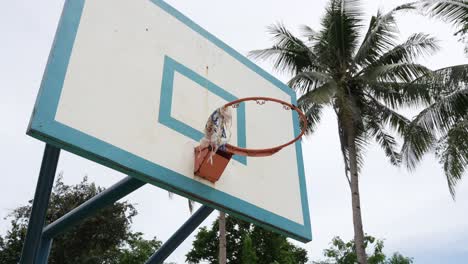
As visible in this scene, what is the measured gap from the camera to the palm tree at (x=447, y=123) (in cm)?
843

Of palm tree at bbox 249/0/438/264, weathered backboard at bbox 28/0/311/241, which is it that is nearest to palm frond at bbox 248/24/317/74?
palm tree at bbox 249/0/438/264

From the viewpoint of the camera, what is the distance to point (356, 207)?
363 inches

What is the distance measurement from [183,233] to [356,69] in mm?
7867

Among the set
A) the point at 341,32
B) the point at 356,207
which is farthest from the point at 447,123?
the point at 341,32

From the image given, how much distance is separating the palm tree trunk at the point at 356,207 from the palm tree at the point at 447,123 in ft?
3.97

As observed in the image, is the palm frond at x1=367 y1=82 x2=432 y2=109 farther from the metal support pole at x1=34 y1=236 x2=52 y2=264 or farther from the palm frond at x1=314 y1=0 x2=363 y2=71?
the metal support pole at x1=34 y1=236 x2=52 y2=264

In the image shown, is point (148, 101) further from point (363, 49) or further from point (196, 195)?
point (363, 49)

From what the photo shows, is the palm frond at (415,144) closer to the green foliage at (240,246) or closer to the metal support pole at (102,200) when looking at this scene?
the metal support pole at (102,200)

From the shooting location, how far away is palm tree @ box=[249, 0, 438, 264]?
999 cm

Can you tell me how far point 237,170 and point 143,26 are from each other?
128 centimetres

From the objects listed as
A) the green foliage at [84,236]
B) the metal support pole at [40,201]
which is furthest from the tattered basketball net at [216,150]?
the green foliage at [84,236]

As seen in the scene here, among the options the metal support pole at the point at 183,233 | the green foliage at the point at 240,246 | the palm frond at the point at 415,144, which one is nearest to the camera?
the metal support pole at the point at 183,233

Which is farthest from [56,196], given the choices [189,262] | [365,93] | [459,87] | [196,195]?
[196,195]

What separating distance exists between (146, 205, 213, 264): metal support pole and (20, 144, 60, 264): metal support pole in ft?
3.66
